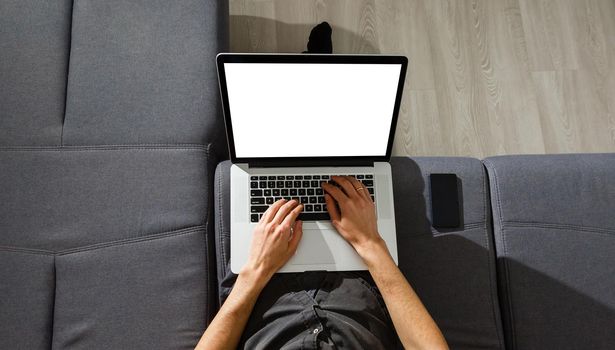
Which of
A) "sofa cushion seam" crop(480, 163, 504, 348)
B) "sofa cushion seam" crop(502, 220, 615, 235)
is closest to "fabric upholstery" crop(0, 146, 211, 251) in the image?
"sofa cushion seam" crop(480, 163, 504, 348)

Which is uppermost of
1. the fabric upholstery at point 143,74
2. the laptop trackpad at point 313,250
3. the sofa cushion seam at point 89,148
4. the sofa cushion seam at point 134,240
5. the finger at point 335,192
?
the fabric upholstery at point 143,74

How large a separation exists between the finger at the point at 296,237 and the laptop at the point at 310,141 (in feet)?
0.05

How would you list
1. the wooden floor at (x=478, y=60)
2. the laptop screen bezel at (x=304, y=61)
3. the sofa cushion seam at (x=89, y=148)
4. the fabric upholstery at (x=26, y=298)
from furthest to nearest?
1. the wooden floor at (x=478, y=60)
2. the sofa cushion seam at (x=89, y=148)
3. the fabric upholstery at (x=26, y=298)
4. the laptop screen bezel at (x=304, y=61)

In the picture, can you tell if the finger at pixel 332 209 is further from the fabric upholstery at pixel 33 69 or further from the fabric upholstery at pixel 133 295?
the fabric upholstery at pixel 33 69

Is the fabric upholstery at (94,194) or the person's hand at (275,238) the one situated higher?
the fabric upholstery at (94,194)

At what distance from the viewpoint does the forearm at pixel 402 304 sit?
102 centimetres

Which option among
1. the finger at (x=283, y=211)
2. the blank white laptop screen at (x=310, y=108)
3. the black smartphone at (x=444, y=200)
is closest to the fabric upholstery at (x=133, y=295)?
the finger at (x=283, y=211)

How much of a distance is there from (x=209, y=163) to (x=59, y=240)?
0.42 meters

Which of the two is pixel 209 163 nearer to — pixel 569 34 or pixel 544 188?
pixel 544 188

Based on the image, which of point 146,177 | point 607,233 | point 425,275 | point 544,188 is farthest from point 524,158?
point 146,177

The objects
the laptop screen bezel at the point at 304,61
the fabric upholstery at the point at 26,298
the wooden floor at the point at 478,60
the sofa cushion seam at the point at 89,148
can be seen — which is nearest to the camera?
the laptop screen bezel at the point at 304,61

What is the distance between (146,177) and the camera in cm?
118

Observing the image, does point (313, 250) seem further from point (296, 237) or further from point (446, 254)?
point (446, 254)

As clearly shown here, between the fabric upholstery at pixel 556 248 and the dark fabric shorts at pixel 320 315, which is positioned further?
the fabric upholstery at pixel 556 248
